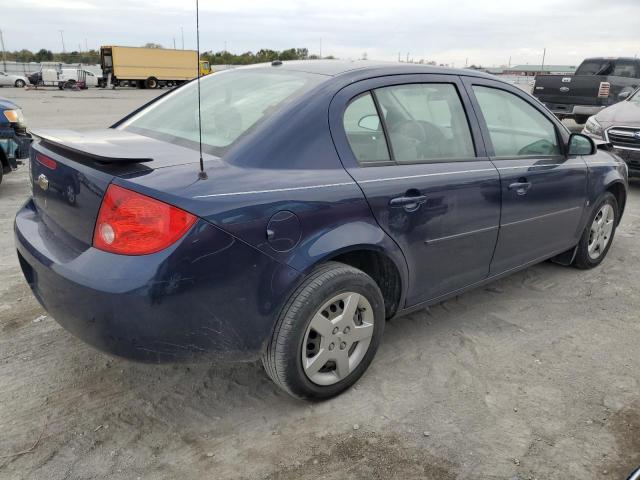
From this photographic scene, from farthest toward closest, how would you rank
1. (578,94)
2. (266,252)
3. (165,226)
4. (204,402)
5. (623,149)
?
(578,94) → (623,149) → (204,402) → (266,252) → (165,226)

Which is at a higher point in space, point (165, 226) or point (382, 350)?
point (165, 226)

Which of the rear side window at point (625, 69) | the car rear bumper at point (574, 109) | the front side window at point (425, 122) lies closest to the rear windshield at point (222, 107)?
the front side window at point (425, 122)

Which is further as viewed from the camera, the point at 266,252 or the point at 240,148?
the point at 240,148

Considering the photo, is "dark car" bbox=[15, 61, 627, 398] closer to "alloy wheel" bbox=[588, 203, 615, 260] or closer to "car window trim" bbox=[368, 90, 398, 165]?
"car window trim" bbox=[368, 90, 398, 165]

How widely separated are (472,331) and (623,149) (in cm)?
567

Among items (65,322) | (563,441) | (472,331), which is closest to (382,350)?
(472,331)

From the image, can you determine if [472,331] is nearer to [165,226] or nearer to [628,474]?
[628,474]

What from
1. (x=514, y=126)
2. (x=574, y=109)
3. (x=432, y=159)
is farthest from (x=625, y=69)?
(x=432, y=159)

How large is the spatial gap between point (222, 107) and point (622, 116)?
7.36 meters

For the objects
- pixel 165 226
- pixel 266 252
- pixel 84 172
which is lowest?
pixel 266 252

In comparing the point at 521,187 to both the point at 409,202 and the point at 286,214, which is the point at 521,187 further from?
the point at 286,214

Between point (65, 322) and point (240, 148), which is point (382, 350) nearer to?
point (240, 148)

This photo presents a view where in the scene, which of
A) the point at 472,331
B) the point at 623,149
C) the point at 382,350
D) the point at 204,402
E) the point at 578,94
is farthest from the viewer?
the point at 578,94

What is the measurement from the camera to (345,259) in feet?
9.23
